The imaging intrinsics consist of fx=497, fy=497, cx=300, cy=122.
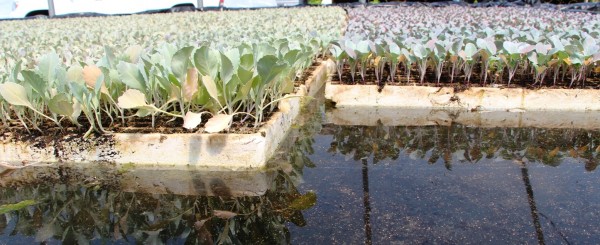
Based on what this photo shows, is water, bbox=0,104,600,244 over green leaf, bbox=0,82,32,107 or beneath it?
beneath

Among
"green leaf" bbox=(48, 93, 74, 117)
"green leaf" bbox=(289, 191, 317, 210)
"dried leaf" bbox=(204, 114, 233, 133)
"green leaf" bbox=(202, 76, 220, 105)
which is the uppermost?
"green leaf" bbox=(202, 76, 220, 105)

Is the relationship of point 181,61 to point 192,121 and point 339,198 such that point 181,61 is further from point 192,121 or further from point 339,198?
point 339,198

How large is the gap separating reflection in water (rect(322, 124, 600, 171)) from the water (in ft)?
0.04

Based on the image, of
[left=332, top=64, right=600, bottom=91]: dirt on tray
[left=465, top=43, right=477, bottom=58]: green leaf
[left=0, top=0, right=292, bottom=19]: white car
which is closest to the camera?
[left=465, top=43, right=477, bottom=58]: green leaf

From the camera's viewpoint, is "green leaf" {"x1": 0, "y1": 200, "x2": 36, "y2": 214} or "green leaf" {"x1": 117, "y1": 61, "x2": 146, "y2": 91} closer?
"green leaf" {"x1": 0, "y1": 200, "x2": 36, "y2": 214}

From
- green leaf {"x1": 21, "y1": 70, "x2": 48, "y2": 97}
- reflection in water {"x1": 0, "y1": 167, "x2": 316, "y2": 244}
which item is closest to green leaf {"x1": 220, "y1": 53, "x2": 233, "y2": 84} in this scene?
reflection in water {"x1": 0, "y1": 167, "x2": 316, "y2": 244}

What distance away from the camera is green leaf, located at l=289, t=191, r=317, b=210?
211 centimetres

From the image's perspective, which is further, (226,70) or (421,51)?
(421,51)

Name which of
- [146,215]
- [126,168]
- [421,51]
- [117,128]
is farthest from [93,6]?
[146,215]

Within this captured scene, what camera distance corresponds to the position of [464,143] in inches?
117

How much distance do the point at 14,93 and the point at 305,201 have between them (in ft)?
5.14

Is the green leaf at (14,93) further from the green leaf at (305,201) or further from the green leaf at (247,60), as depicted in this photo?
the green leaf at (305,201)

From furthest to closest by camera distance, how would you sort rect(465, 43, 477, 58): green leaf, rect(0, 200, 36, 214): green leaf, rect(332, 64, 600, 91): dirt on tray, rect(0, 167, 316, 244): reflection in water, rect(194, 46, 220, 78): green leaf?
1. rect(332, 64, 600, 91): dirt on tray
2. rect(465, 43, 477, 58): green leaf
3. rect(194, 46, 220, 78): green leaf
4. rect(0, 200, 36, 214): green leaf
5. rect(0, 167, 316, 244): reflection in water

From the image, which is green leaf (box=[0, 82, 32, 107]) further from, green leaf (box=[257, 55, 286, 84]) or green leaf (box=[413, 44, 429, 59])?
green leaf (box=[413, 44, 429, 59])
